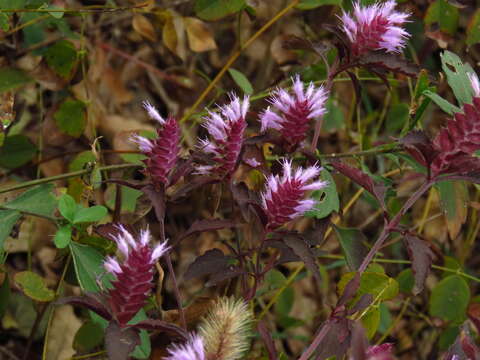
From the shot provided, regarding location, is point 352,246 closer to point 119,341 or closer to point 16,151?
point 119,341

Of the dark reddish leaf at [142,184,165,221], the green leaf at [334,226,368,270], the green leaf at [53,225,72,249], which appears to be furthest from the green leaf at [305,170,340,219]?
the green leaf at [53,225,72,249]

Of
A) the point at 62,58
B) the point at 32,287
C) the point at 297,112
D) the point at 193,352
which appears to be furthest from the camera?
the point at 62,58

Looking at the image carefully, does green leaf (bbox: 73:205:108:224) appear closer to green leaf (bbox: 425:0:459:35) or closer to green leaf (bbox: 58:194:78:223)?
green leaf (bbox: 58:194:78:223)

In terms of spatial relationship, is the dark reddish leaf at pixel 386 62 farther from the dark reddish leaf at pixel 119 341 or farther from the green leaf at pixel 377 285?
the dark reddish leaf at pixel 119 341

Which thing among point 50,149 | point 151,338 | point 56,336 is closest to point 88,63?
point 50,149

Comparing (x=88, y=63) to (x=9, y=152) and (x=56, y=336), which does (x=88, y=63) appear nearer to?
(x=9, y=152)

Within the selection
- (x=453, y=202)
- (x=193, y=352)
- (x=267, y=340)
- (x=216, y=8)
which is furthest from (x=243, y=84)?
(x=193, y=352)

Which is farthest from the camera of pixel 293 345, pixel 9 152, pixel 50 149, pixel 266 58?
pixel 266 58
